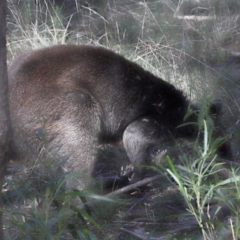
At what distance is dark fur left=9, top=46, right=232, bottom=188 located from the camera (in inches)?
200

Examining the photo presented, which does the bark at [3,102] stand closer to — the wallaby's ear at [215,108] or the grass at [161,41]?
the grass at [161,41]

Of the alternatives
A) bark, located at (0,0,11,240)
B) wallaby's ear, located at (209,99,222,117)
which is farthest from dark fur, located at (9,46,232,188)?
bark, located at (0,0,11,240)

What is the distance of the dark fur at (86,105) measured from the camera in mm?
5074

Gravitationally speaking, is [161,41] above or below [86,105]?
below

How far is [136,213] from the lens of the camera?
15.4 ft

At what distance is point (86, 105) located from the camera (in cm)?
526

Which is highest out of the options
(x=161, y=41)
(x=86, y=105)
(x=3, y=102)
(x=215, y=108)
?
(x=3, y=102)

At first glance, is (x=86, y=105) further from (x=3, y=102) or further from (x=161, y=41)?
(x=161, y=41)

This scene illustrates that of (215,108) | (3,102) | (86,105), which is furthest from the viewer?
(215,108)

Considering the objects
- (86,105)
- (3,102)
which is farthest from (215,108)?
(3,102)

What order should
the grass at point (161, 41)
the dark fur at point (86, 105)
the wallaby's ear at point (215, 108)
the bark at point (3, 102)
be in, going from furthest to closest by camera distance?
the wallaby's ear at point (215, 108)
the dark fur at point (86, 105)
the grass at point (161, 41)
the bark at point (3, 102)

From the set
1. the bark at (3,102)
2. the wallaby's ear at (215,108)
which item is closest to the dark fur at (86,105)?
the wallaby's ear at (215,108)

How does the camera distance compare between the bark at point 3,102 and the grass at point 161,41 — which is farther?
the grass at point 161,41

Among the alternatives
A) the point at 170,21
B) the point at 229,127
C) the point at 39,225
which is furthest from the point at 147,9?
the point at 39,225
